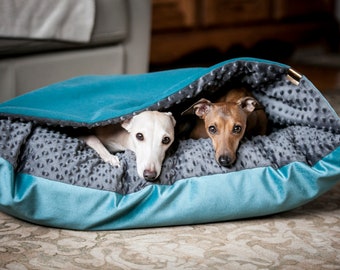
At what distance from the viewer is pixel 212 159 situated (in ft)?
6.70

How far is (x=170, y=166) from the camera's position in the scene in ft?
6.63

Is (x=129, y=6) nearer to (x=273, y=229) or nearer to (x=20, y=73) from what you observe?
(x=20, y=73)

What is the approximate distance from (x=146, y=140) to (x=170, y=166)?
0.41ft

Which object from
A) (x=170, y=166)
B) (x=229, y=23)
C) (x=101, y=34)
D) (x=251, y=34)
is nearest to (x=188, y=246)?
(x=170, y=166)

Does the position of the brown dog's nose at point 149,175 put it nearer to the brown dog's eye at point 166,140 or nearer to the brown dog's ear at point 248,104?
the brown dog's eye at point 166,140

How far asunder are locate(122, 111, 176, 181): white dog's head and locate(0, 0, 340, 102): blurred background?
1.02 metres

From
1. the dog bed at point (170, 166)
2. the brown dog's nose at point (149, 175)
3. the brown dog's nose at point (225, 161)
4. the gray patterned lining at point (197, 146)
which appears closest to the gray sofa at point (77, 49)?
the dog bed at point (170, 166)

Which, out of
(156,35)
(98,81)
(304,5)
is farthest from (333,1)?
(98,81)

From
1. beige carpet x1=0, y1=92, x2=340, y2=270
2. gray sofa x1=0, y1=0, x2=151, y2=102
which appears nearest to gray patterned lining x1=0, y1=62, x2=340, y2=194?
beige carpet x1=0, y1=92, x2=340, y2=270

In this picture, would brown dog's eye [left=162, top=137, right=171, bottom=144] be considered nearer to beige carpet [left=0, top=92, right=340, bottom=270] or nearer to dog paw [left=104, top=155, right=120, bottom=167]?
dog paw [left=104, top=155, right=120, bottom=167]

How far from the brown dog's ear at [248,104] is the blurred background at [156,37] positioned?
117 centimetres

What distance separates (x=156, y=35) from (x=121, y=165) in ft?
9.43

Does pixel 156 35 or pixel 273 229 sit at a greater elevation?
pixel 156 35

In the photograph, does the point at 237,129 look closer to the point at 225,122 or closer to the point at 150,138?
the point at 225,122
